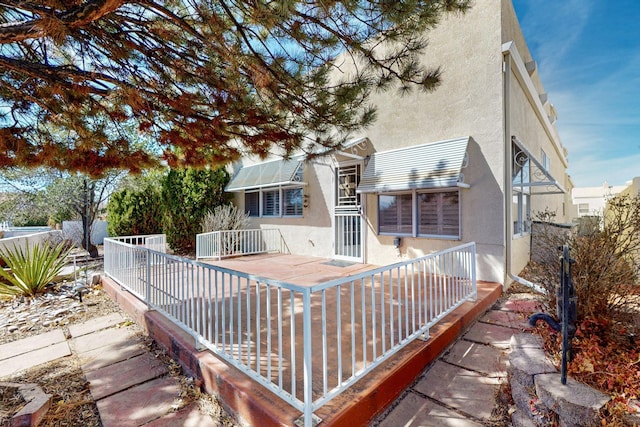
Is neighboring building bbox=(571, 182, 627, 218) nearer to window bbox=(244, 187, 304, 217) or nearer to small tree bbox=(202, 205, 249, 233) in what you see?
window bbox=(244, 187, 304, 217)

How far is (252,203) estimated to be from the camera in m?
14.1

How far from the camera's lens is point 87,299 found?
763 cm

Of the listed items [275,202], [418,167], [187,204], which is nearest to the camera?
[418,167]

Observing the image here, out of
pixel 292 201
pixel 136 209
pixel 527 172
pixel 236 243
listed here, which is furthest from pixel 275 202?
pixel 527 172

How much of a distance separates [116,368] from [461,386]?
4649mm

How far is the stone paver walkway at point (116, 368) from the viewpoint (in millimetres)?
3129

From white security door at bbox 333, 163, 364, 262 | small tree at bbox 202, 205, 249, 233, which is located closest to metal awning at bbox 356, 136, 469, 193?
white security door at bbox 333, 163, 364, 262

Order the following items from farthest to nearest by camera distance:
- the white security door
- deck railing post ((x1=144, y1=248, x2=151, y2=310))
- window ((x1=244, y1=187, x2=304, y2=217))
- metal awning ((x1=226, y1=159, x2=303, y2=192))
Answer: window ((x1=244, y1=187, x2=304, y2=217)) < metal awning ((x1=226, y1=159, x2=303, y2=192)) < the white security door < deck railing post ((x1=144, y1=248, x2=151, y2=310))

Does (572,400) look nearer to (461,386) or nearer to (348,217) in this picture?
(461,386)

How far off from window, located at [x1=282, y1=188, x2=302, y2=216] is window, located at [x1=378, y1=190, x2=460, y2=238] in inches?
150

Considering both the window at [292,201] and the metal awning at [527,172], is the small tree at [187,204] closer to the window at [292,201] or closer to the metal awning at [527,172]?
the window at [292,201]

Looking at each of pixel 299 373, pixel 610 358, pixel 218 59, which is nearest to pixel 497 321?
pixel 610 358

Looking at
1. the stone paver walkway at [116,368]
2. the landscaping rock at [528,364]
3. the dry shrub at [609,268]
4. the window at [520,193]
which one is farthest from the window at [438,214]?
the stone paver walkway at [116,368]

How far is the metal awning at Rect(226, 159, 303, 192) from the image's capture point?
446 inches
